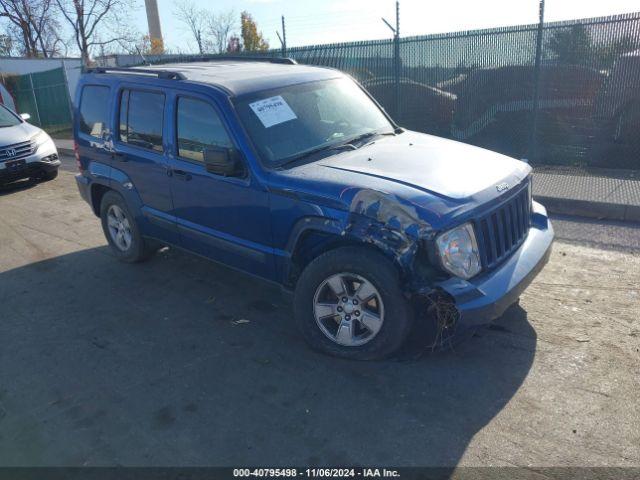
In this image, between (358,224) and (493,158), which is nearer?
(358,224)

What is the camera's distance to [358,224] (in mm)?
3514

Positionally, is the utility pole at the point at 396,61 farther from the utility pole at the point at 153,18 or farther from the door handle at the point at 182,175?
the utility pole at the point at 153,18

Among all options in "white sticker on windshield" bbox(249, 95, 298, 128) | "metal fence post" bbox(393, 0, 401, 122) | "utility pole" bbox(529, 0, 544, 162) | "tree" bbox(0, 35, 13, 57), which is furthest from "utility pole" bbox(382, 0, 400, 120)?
"tree" bbox(0, 35, 13, 57)

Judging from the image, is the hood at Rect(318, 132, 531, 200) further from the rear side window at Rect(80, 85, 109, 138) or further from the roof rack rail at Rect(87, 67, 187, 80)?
the rear side window at Rect(80, 85, 109, 138)

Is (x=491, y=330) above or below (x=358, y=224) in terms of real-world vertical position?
below

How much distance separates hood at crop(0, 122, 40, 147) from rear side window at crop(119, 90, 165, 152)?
5620 millimetres

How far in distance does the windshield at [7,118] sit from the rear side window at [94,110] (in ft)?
18.3

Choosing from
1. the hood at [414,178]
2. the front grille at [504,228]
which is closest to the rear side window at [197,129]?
the hood at [414,178]

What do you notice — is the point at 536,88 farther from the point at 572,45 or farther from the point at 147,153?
the point at 147,153

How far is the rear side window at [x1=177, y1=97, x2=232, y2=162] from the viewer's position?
4.27 meters

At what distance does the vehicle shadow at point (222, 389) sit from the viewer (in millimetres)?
3010

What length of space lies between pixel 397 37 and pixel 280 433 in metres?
9.93

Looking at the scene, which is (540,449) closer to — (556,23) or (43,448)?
(43,448)

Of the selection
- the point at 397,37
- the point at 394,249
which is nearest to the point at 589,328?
the point at 394,249
